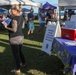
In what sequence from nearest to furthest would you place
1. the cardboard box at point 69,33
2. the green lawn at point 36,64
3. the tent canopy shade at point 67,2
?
the cardboard box at point 69,33
the green lawn at point 36,64
the tent canopy shade at point 67,2

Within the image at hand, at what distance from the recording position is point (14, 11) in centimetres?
620

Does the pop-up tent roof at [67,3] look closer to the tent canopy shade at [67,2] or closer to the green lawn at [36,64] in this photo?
the tent canopy shade at [67,2]

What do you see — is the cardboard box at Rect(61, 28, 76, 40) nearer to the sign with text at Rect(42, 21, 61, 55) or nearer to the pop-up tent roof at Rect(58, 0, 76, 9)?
the sign with text at Rect(42, 21, 61, 55)

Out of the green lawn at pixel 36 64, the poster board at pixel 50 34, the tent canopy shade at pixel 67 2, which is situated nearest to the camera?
the green lawn at pixel 36 64

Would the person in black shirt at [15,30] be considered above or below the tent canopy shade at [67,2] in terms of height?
below

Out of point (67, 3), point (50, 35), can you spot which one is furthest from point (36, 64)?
point (67, 3)

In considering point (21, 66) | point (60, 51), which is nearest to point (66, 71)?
point (60, 51)

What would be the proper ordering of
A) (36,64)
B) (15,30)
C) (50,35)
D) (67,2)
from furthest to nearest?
(67,2), (50,35), (36,64), (15,30)

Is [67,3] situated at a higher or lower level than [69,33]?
higher

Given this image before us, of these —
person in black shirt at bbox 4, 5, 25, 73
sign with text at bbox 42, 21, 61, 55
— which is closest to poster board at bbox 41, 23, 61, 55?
sign with text at bbox 42, 21, 61, 55

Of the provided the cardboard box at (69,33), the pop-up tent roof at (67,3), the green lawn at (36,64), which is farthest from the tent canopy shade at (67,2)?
the cardboard box at (69,33)

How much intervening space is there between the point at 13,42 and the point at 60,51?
1.23 meters

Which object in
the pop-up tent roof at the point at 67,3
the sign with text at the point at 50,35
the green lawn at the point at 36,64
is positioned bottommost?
the green lawn at the point at 36,64

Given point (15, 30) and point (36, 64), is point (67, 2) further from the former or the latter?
point (15, 30)
